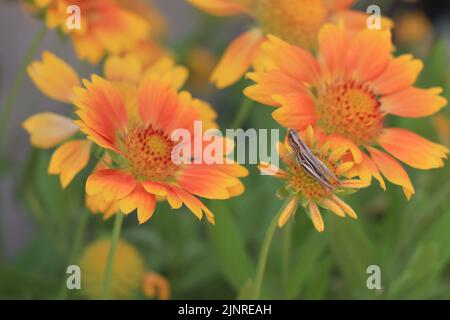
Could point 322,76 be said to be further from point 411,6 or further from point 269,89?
point 411,6

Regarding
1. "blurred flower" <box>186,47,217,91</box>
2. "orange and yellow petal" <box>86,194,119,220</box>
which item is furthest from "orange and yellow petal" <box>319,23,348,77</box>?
"blurred flower" <box>186,47,217,91</box>

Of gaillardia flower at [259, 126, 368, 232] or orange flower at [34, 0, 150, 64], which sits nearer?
gaillardia flower at [259, 126, 368, 232]

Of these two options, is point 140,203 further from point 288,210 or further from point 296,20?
point 296,20

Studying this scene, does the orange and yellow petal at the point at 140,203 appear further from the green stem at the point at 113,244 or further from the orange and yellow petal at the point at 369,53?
the orange and yellow petal at the point at 369,53

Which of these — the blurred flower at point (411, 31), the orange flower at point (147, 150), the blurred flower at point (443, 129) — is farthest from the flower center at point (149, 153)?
the blurred flower at point (411, 31)

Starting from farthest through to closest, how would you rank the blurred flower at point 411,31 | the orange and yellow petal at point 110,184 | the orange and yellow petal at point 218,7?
the blurred flower at point 411,31 < the orange and yellow petal at point 218,7 < the orange and yellow petal at point 110,184

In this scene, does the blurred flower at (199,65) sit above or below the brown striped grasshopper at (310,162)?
above

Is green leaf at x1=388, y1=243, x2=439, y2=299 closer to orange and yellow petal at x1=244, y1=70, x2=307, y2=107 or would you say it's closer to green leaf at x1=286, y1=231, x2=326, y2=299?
green leaf at x1=286, y1=231, x2=326, y2=299
